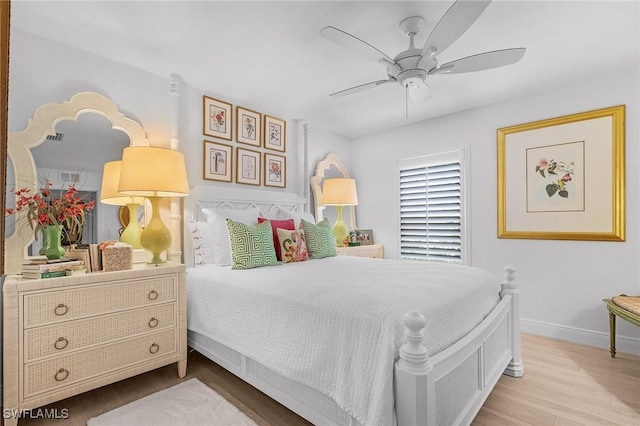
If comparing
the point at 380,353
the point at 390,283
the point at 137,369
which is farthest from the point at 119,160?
the point at 380,353

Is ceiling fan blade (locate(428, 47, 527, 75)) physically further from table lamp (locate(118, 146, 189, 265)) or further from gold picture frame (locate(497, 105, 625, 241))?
table lamp (locate(118, 146, 189, 265))

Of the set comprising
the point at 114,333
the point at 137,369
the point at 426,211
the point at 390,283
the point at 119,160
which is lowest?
the point at 137,369

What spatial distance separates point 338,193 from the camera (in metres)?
4.02

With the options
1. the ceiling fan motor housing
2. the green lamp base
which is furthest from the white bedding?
the ceiling fan motor housing

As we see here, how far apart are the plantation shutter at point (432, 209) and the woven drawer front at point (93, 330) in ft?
9.62

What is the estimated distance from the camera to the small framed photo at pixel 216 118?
3.15m

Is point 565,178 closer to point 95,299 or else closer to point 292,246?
point 292,246

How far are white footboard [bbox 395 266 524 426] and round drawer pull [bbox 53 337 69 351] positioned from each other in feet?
5.82

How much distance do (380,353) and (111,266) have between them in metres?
1.70

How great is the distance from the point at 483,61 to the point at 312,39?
1.12 meters

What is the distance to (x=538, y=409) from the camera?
1.92m

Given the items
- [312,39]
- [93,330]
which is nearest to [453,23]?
[312,39]

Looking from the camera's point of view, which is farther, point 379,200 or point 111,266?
point 379,200

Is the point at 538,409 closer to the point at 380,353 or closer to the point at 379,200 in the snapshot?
the point at 380,353
